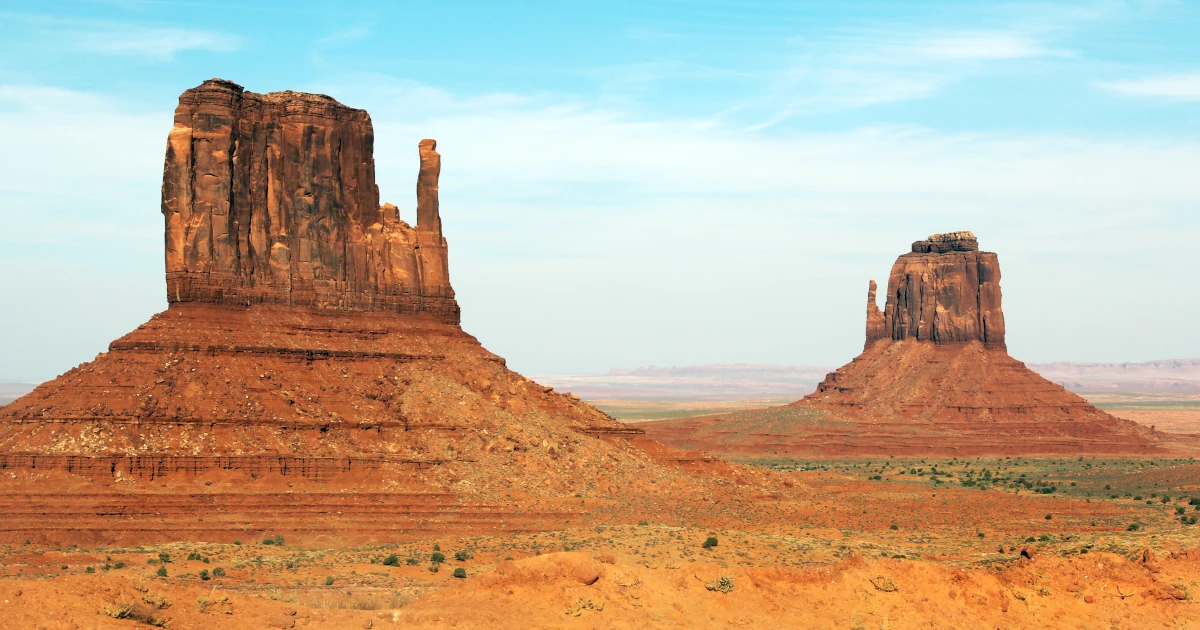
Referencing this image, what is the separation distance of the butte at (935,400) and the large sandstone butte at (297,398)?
65.1 m

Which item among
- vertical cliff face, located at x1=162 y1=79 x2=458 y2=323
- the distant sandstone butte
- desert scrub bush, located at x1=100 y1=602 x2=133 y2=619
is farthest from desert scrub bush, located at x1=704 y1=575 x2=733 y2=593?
the distant sandstone butte

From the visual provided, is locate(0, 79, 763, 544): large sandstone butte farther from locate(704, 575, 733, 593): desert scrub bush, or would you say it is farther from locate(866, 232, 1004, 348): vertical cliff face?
locate(866, 232, 1004, 348): vertical cliff face

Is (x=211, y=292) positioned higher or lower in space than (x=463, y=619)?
higher

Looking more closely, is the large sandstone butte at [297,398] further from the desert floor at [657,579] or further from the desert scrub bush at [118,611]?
the desert scrub bush at [118,611]

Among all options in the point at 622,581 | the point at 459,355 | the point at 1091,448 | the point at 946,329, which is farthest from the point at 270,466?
the point at 946,329

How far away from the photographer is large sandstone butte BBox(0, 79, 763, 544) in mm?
56875

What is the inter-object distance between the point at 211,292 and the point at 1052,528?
1487 inches

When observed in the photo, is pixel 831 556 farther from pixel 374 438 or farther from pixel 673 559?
pixel 374 438

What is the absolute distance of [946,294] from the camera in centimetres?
15075

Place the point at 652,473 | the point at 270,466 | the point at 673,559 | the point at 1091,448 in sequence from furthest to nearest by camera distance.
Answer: the point at 1091,448
the point at 652,473
the point at 270,466
the point at 673,559

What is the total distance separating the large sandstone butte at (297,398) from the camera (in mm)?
56875

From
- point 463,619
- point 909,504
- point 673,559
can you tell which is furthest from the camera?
point 909,504

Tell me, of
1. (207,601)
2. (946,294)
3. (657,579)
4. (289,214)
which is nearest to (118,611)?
(207,601)

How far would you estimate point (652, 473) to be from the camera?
225 ft
